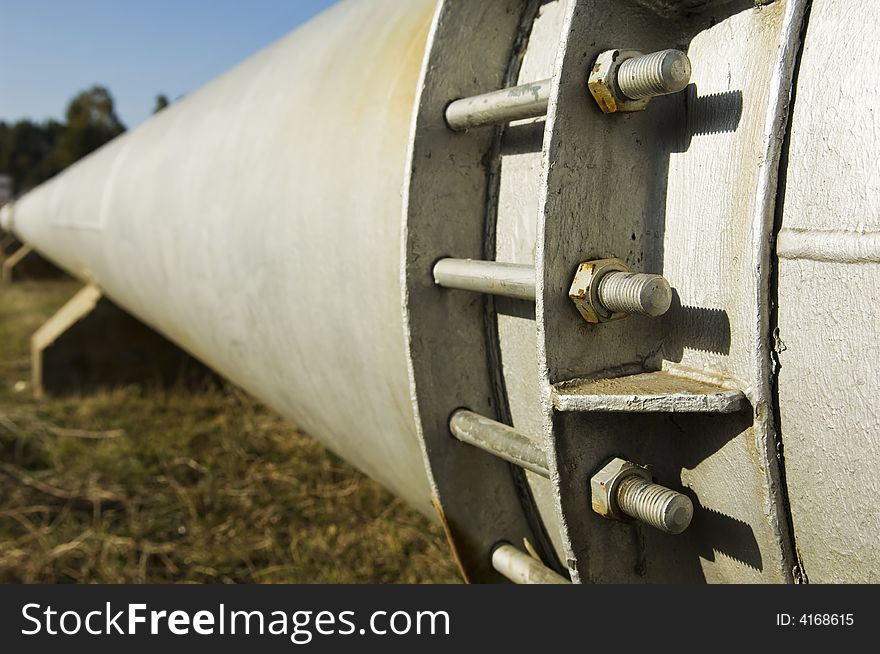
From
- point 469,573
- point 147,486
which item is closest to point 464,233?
point 469,573

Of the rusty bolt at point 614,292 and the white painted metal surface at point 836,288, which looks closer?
the white painted metal surface at point 836,288

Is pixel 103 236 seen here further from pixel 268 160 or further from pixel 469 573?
pixel 469 573

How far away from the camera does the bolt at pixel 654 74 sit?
2.61 ft

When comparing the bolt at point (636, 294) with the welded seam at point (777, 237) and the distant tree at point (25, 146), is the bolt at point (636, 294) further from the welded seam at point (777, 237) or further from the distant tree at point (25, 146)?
the distant tree at point (25, 146)

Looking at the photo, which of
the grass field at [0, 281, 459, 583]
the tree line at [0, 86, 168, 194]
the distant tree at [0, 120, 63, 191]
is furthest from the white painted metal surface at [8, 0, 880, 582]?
the distant tree at [0, 120, 63, 191]

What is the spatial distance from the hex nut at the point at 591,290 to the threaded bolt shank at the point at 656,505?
0.66 feet

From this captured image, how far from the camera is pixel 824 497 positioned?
77 centimetres

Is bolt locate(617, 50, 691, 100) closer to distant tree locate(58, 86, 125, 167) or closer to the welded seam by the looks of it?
the welded seam

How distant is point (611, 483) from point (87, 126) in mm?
35947

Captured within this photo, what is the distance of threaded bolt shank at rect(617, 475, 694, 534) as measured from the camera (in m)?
0.83

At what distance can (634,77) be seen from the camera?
81 cm

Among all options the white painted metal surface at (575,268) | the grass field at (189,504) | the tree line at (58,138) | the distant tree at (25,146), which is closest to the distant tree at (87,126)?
the tree line at (58,138)

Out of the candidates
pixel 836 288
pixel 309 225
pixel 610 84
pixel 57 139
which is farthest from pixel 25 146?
pixel 836 288

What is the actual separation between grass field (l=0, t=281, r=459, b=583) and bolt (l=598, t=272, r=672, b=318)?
1.78 m
